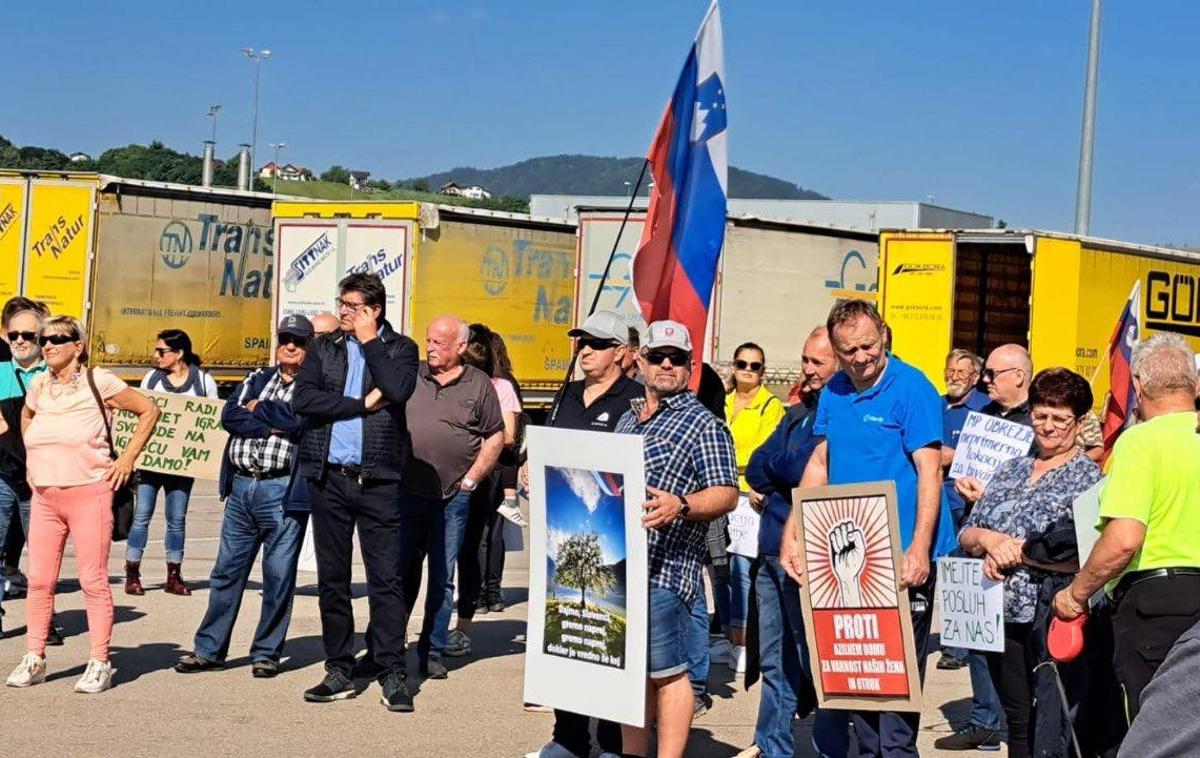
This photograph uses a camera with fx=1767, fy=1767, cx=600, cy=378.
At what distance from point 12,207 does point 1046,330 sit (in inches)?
523

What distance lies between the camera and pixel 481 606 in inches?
488

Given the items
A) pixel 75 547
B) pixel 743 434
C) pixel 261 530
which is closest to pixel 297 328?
pixel 261 530

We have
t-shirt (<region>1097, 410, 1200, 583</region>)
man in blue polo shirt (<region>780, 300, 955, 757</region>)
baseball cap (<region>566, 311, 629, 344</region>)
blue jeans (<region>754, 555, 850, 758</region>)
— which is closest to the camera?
t-shirt (<region>1097, 410, 1200, 583</region>)

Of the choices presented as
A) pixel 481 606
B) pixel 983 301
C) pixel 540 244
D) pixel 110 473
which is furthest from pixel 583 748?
pixel 540 244

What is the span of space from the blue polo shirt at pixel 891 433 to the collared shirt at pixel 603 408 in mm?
1329

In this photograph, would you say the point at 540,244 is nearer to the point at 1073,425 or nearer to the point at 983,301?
the point at 983,301

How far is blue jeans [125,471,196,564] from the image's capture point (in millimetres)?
12500

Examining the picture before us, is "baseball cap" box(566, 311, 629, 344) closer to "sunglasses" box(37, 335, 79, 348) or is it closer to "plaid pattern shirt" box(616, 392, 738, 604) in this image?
"plaid pattern shirt" box(616, 392, 738, 604)

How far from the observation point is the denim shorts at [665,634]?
656cm

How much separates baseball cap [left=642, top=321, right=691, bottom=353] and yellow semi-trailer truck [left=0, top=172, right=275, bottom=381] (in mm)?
17120

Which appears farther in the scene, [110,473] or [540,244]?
[540,244]

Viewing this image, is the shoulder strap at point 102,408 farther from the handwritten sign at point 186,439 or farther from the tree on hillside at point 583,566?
the tree on hillside at point 583,566

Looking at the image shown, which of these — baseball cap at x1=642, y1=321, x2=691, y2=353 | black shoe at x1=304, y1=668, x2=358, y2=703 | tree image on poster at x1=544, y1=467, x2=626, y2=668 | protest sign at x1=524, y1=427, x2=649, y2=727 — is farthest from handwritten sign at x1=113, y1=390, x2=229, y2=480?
baseball cap at x1=642, y1=321, x2=691, y2=353

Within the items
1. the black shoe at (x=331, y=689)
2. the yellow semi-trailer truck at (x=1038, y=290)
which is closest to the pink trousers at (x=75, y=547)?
the black shoe at (x=331, y=689)
